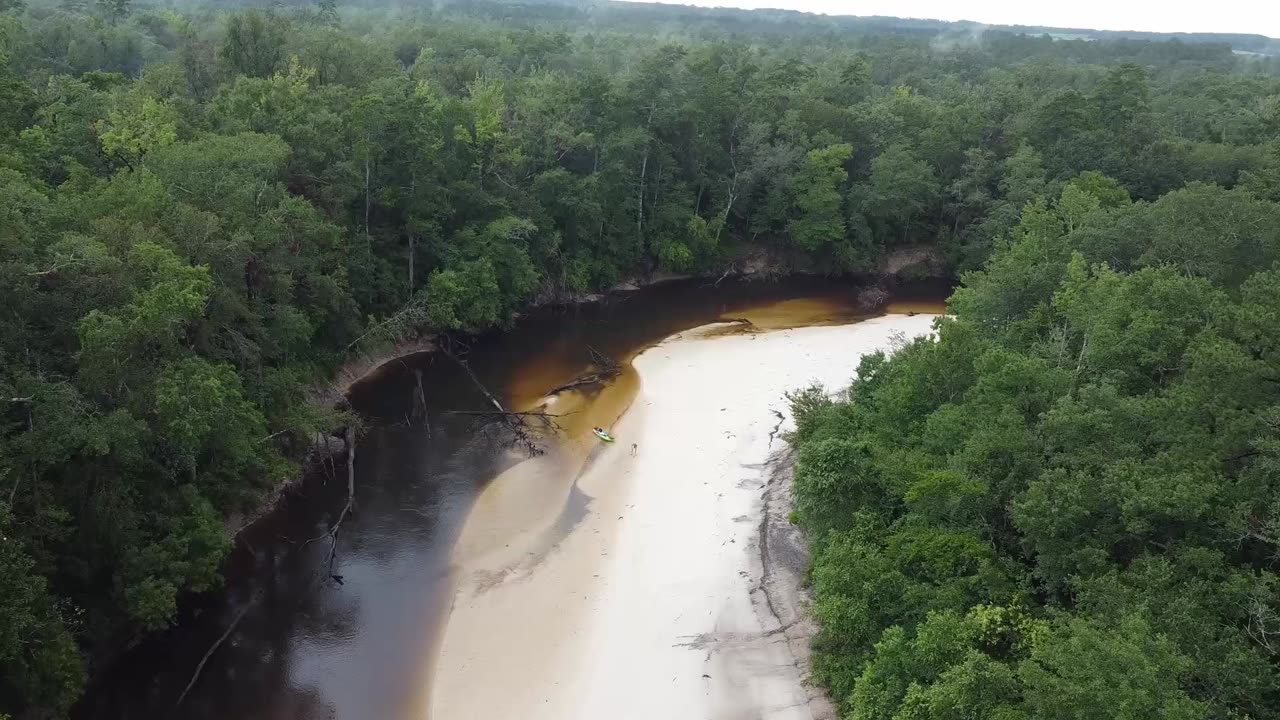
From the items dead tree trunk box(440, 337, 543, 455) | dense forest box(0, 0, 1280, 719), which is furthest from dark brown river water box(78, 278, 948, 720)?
dense forest box(0, 0, 1280, 719)

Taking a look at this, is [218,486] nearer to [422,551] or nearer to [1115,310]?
[422,551]

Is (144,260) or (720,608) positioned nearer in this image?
(144,260)

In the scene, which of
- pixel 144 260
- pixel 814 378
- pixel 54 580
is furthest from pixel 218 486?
pixel 814 378

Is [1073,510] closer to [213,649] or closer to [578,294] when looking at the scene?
[213,649]

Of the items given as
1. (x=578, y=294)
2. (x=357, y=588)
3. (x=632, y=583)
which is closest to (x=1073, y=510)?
(x=632, y=583)

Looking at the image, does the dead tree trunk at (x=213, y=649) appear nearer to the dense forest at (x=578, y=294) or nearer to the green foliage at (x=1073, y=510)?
the dense forest at (x=578, y=294)

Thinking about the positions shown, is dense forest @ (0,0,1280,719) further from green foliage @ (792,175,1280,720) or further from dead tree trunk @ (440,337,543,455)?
dead tree trunk @ (440,337,543,455)

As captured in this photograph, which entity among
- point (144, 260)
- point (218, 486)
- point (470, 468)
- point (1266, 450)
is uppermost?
point (144, 260)

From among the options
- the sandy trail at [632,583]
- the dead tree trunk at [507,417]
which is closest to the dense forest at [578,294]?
the dead tree trunk at [507,417]
